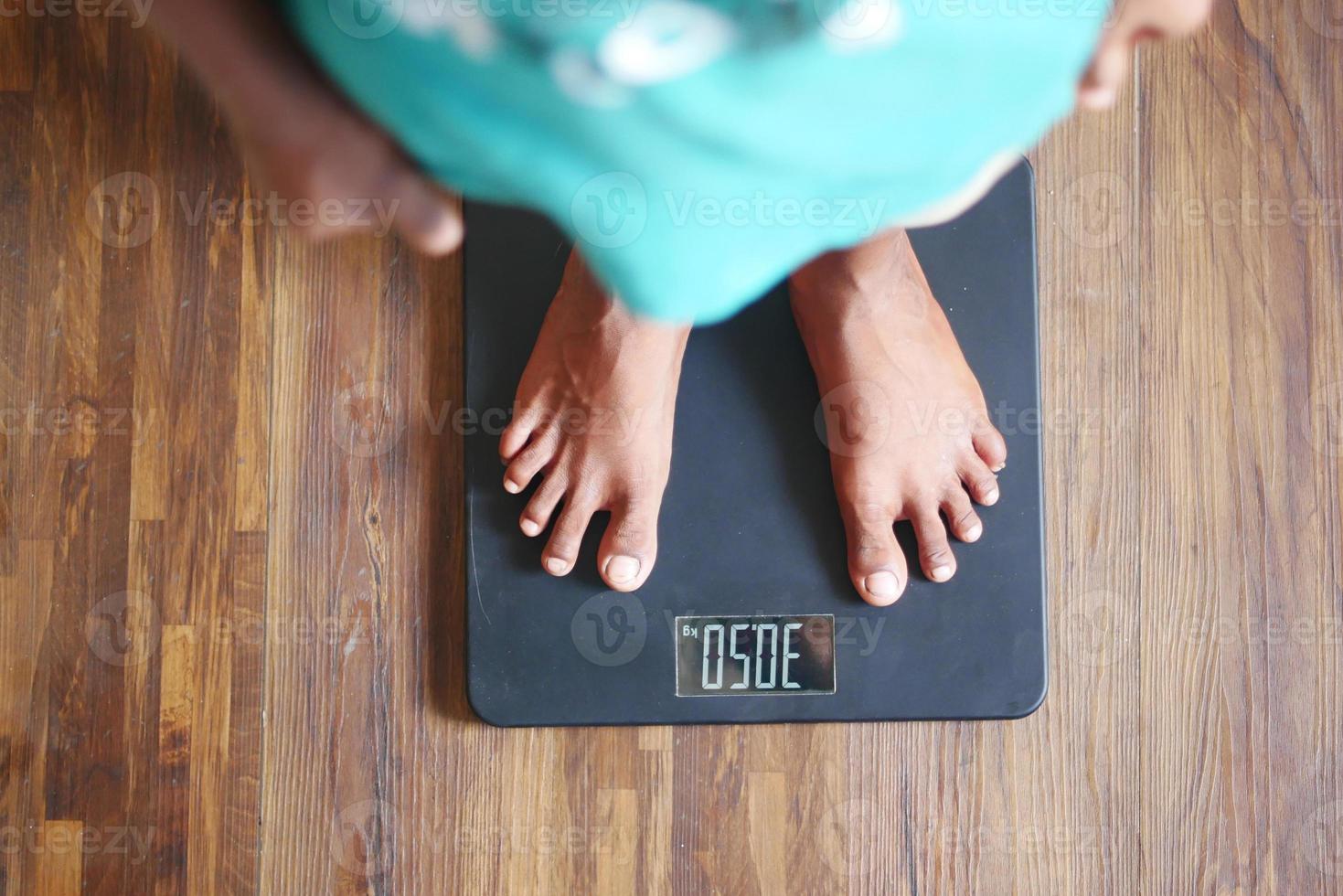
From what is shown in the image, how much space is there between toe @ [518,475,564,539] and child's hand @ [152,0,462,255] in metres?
0.38

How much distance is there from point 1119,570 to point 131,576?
730mm

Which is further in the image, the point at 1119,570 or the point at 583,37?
the point at 1119,570

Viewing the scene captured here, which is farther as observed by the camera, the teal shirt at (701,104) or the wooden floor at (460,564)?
the wooden floor at (460,564)

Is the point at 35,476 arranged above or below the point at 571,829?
above

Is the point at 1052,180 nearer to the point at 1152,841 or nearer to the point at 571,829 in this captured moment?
the point at 1152,841

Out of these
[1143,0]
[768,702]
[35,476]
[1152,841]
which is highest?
[1143,0]

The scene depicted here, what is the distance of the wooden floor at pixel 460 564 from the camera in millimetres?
743

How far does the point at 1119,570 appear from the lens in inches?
29.6

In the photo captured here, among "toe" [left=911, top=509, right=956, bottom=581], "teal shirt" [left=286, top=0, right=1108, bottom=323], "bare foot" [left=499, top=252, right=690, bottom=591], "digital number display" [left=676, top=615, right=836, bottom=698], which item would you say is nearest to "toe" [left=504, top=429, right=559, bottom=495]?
"bare foot" [left=499, top=252, right=690, bottom=591]

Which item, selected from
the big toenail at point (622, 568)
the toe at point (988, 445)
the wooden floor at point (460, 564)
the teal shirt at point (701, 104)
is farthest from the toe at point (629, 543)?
the teal shirt at point (701, 104)

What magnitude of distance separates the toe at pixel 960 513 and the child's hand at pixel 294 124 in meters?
0.47

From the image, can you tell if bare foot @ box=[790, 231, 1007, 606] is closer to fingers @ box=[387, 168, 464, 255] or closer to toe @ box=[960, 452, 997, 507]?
toe @ box=[960, 452, 997, 507]

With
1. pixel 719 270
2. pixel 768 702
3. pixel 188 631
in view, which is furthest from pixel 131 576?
pixel 719 270

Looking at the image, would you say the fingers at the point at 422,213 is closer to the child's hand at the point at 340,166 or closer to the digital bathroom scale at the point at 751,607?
the child's hand at the point at 340,166
